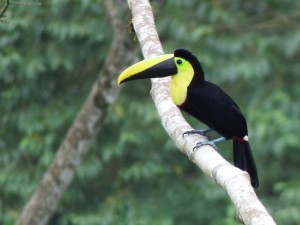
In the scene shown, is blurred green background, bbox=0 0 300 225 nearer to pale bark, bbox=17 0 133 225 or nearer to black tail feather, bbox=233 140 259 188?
pale bark, bbox=17 0 133 225

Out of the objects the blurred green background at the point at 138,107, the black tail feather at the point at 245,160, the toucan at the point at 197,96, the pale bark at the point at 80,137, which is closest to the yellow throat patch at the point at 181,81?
the toucan at the point at 197,96

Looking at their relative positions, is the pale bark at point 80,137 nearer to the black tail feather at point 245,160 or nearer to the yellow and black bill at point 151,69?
the black tail feather at point 245,160

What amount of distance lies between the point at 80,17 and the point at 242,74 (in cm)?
141

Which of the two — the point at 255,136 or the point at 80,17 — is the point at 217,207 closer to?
the point at 255,136

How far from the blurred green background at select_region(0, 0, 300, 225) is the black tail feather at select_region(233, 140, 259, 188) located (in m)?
3.38

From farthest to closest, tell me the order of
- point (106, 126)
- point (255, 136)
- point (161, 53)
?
point (106, 126) < point (255, 136) < point (161, 53)

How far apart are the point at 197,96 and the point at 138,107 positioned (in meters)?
3.96

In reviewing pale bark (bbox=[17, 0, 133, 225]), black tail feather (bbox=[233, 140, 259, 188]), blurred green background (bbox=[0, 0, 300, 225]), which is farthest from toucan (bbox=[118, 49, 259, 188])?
blurred green background (bbox=[0, 0, 300, 225])

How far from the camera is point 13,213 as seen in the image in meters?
8.16

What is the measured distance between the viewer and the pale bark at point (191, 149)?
279cm

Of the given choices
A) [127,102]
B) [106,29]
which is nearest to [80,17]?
[106,29]

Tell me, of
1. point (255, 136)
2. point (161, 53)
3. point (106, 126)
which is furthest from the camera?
point (106, 126)

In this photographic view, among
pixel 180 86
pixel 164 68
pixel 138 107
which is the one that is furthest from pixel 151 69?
pixel 138 107

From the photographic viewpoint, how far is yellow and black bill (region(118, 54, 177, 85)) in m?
4.00
